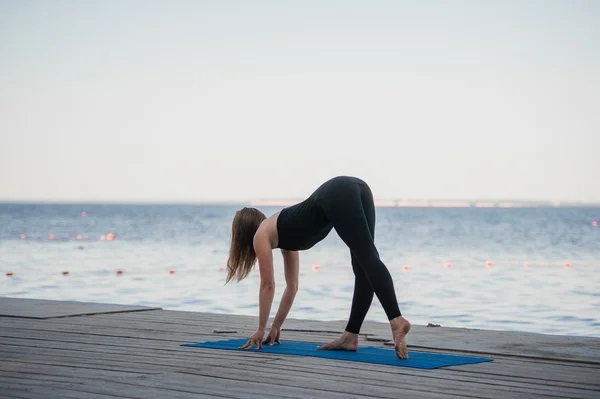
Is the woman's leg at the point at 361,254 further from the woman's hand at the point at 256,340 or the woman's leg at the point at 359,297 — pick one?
the woman's hand at the point at 256,340

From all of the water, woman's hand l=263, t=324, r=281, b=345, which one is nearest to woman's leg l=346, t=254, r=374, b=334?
woman's hand l=263, t=324, r=281, b=345

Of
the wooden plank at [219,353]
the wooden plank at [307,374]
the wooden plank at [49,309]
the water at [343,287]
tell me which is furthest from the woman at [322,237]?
the water at [343,287]

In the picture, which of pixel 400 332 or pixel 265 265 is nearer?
pixel 400 332

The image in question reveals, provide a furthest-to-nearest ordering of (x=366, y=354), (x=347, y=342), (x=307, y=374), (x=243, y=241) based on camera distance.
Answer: (x=243, y=241)
(x=347, y=342)
(x=366, y=354)
(x=307, y=374)

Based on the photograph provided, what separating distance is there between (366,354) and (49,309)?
374cm

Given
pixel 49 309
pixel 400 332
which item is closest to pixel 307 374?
pixel 400 332

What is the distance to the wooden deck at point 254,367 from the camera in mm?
3668

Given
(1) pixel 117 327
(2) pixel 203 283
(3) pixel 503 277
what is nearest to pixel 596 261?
A: (3) pixel 503 277

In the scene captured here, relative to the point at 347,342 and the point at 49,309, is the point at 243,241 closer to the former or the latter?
the point at 347,342

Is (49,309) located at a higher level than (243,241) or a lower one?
lower

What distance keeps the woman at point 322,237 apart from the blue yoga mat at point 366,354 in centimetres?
8

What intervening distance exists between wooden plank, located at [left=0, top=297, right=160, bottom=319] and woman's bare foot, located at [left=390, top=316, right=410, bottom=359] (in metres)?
3.53

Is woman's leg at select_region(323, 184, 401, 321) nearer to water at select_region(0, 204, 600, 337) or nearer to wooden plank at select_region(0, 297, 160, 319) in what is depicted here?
wooden plank at select_region(0, 297, 160, 319)

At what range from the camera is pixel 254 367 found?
4.33 m
